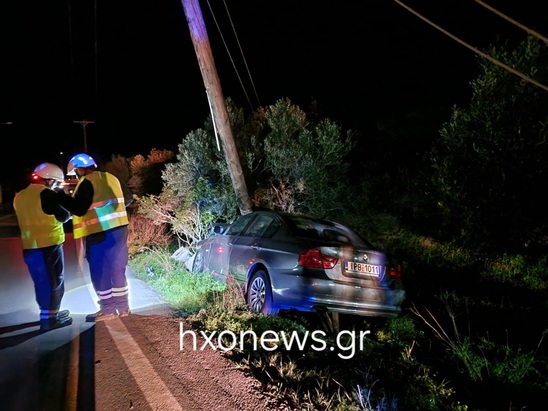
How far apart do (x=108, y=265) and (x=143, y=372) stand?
199 cm

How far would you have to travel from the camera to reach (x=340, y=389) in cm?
402

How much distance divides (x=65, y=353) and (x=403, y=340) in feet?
12.5

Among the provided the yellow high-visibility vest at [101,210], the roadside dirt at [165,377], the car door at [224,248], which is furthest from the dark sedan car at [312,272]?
the yellow high-visibility vest at [101,210]

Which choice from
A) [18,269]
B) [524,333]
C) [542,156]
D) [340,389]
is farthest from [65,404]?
[542,156]

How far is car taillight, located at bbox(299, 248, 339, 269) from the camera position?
227 inches

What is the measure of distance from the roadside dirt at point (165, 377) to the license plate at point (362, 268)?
1.98m

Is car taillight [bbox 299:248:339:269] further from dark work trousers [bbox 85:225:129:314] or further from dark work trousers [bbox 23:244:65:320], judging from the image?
dark work trousers [bbox 23:244:65:320]

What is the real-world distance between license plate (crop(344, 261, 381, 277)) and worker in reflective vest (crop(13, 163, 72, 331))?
341 centimetres

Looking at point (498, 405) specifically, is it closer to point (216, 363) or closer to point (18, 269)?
point (216, 363)

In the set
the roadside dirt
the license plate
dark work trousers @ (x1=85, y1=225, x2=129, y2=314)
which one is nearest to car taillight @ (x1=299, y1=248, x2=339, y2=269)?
the license plate

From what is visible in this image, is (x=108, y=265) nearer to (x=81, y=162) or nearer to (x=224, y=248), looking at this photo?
(x=81, y=162)

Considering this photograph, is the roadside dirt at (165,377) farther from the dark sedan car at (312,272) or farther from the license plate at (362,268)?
the license plate at (362,268)

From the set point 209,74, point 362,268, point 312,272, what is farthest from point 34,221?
point 209,74

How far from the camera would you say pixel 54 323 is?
5.58m
